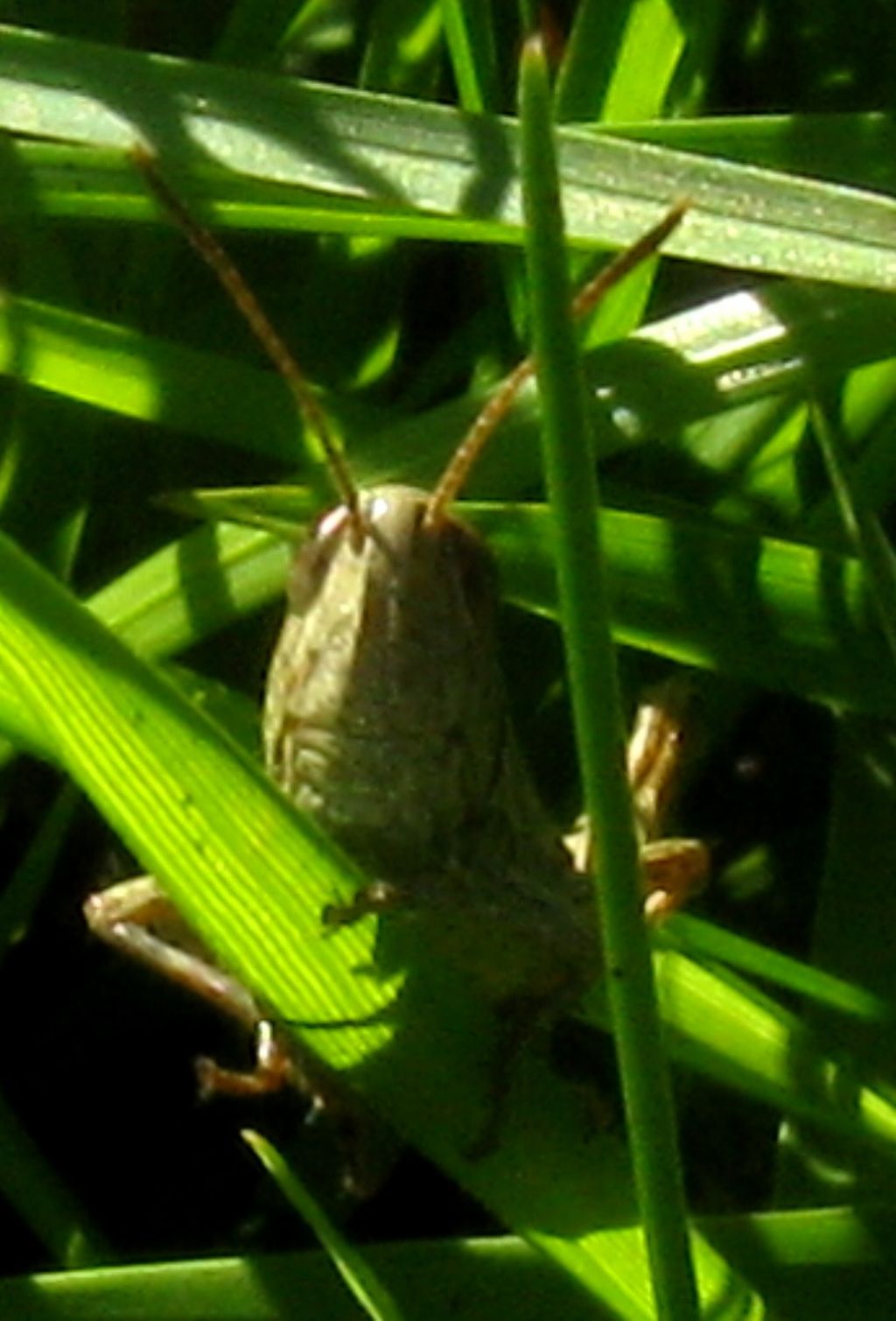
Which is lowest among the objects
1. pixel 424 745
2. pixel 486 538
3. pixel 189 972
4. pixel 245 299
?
pixel 189 972

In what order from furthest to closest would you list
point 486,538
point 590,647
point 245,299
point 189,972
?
point 189,972 → point 486,538 → point 245,299 → point 590,647

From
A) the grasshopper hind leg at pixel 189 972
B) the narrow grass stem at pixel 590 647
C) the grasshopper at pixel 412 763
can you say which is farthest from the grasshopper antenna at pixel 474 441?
the narrow grass stem at pixel 590 647

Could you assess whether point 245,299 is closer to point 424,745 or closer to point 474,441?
point 474,441

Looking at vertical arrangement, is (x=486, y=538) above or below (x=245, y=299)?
below

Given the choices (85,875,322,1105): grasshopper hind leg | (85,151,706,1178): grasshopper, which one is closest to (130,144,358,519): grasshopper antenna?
(85,151,706,1178): grasshopper

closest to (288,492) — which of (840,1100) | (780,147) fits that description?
(780,147)

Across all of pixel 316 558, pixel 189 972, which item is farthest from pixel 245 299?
pixel 189 972

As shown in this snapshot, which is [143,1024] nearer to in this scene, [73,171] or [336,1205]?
[336,1205]
